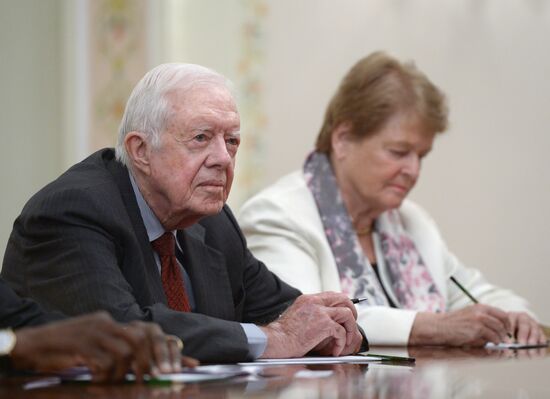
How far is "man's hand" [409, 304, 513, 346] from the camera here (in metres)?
3.07

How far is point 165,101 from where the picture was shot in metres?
2.33

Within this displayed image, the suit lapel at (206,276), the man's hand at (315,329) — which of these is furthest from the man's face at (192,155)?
the man's hand at (315,329)

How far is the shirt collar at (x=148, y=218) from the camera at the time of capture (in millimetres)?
2387

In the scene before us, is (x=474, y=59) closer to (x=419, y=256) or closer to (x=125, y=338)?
(x=419, y=256)

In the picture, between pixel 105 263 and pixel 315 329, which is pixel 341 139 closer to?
pixel 315 329

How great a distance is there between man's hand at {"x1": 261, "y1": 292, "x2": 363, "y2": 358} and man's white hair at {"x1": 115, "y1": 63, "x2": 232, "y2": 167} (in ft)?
1.59

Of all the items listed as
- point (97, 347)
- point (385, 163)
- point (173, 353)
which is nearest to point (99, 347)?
point (97, 347)

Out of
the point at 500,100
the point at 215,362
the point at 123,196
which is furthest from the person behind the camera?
the point at 500,100

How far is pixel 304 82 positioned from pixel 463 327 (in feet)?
6.76

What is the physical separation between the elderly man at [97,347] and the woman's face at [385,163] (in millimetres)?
2153

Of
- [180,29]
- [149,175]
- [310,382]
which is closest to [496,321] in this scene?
[149,175]

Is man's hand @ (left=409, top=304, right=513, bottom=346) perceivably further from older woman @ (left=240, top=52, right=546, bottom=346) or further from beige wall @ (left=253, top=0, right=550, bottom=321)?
beige wall @ (left=253, top=0, right=550, bottom=321)

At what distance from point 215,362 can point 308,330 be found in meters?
0.37

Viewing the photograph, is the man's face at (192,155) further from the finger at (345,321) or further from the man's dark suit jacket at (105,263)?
the finger at (345,321)
